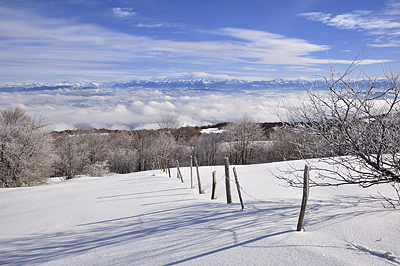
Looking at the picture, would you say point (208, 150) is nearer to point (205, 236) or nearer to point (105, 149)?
point (105, 149)

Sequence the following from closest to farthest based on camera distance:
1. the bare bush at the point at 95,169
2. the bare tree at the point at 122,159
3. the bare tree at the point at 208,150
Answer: the bare bush at the point at 95,169, the bare tree at the point at 208,150, the bare tree at the point at 122,159

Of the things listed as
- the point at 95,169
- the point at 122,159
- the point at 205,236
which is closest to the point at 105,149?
the point at 122,159

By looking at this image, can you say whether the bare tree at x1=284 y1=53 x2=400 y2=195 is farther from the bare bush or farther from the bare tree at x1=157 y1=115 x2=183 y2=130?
the bare tree at x1=157 y1=115 x2=183 y2=130

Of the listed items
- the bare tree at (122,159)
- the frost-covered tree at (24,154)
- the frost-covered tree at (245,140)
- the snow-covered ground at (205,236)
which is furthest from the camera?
the bare tree at (122,159)

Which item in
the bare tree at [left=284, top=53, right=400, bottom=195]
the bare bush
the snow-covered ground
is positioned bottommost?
the bare bush

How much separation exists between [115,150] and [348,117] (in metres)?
50.5

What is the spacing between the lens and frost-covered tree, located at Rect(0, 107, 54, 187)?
805 inches

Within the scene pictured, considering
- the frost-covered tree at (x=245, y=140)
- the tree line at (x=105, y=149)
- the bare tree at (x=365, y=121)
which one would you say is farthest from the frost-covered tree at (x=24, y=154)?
the frost-covered tree at (x=245, y=140)

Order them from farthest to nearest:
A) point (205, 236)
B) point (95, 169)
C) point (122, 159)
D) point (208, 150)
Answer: point (208, 150) → point (122, 159) → point (95, 169) → point (205, 236)

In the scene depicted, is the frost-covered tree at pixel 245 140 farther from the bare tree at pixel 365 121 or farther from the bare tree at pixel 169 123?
the bare tree at pixel 365 121

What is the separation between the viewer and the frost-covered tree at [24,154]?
67.1 ft

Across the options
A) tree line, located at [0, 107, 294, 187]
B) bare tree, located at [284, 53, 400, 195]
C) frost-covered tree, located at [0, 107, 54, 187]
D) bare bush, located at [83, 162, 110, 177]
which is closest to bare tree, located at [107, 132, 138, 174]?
tree line, located at [0, 107, 294, 187]

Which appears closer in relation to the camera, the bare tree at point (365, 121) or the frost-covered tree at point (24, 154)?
the bare tree at point (365, 121)

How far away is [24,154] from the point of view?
2112 centimetres
